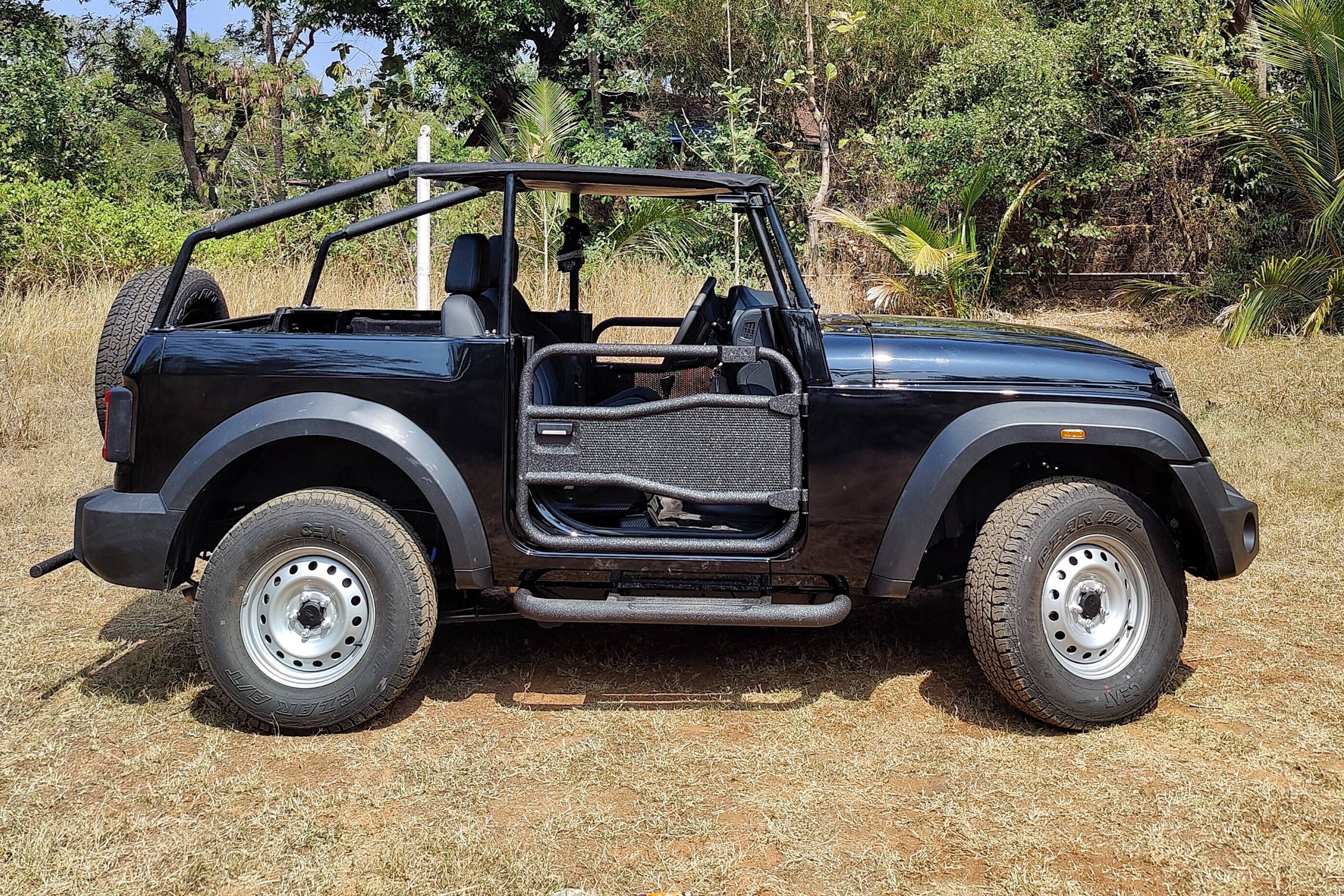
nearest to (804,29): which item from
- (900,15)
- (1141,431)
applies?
(900,15)

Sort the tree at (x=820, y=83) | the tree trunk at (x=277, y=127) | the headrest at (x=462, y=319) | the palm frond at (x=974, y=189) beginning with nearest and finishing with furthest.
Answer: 1. the headrest at (x=462, y=319)
2. the palm frond at (x=974, y=189)
3. the tree at (x=820, y=83)
4. the tree trunk at (x=277, y=127)

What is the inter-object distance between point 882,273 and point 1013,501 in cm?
1168

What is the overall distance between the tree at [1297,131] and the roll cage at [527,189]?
896 centimetres

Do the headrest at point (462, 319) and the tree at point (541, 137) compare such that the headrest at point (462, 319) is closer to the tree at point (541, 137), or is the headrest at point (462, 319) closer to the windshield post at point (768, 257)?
the windshield post at point (768, 257)

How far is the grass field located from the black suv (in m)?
0.30

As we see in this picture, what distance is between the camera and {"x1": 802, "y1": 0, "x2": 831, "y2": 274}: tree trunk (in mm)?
16672

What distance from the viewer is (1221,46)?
13.8 m

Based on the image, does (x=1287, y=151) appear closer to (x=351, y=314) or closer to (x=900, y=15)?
(x=900, y=15)

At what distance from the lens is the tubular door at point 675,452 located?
3.69m

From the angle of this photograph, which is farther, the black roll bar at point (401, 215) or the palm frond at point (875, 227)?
the palm frond at point (875, 227)

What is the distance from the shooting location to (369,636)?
3695 mm

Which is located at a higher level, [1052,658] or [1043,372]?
[1043,372]

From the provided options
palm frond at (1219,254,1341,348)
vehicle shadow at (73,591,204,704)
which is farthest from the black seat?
palm frond at (1219,254,1341,348)

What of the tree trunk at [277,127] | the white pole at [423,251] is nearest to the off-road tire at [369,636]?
the white pole at [423,251]
